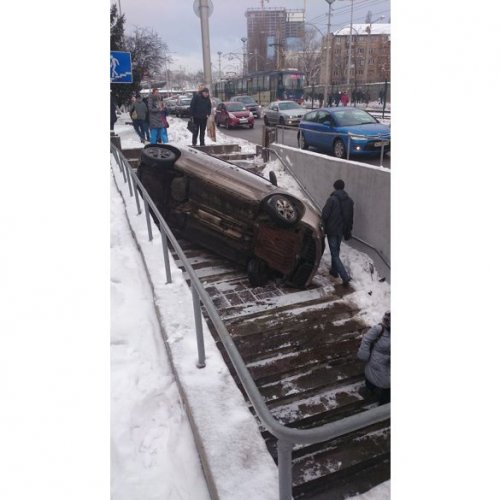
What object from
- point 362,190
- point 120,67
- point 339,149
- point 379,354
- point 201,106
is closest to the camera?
point 379,354

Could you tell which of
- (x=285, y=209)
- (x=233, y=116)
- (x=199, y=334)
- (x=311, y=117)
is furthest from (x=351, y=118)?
(x=233, y=116)

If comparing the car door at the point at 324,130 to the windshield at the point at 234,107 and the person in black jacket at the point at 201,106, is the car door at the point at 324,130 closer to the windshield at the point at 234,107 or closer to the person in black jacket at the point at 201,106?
the person in black jacket at the point at 201,106

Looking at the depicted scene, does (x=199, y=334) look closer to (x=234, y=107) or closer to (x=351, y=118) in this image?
(x=351, y=118)

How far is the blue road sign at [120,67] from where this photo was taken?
284 inches

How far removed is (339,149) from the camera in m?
10.2

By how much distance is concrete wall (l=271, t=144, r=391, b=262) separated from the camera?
278 inches

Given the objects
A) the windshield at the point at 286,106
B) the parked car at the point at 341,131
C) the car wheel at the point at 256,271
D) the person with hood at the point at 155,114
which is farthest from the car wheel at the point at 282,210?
the windshield at the point at 286,106

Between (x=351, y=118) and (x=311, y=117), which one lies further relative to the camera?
(x=311, y=117)

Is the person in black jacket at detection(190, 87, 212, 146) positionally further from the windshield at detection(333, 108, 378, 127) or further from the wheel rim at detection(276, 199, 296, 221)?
the wheel rim at detection(276, 199, 296, 221)

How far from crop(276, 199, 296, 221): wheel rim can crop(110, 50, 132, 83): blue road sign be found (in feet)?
12.2

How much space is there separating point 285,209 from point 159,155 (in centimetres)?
226
